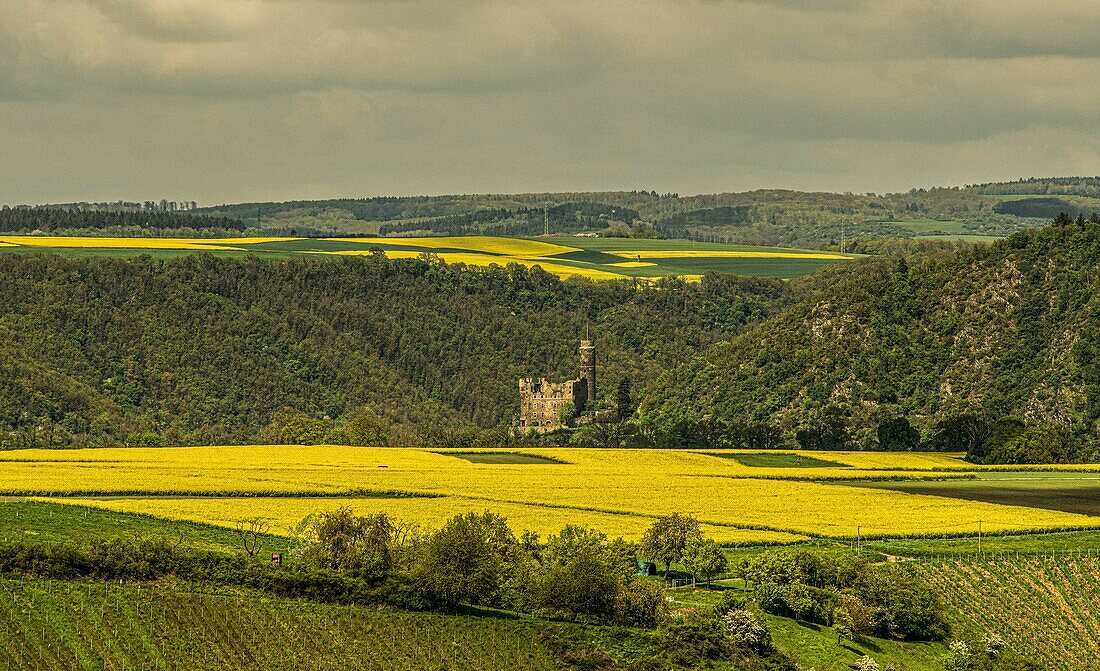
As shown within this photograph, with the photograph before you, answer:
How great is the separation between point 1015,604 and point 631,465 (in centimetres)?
5017

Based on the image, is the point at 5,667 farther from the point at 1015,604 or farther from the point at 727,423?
the point at 727,423

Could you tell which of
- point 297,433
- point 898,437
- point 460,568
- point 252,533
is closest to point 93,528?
point 252,533

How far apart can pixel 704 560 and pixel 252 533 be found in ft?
80.8

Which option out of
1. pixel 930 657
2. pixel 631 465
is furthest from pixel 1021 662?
pixel 631 465

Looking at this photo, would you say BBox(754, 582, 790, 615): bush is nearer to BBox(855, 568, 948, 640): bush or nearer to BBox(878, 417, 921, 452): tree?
BBox(855, 568, 948, 640): bush

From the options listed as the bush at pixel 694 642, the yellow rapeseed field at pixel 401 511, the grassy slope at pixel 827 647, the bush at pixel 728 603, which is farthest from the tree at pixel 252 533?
the bush at pixel 728 603

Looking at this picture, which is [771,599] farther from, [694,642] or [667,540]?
[667,540]

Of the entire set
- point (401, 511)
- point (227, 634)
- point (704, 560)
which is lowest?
point (401, 511)

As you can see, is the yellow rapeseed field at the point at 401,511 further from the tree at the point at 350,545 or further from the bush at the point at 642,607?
the bush at the point at 642,607

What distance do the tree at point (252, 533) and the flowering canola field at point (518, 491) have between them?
4.36ft

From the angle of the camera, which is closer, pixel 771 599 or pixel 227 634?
pixel 227 634

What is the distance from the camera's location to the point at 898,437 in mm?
175000

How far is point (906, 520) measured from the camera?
396 feet

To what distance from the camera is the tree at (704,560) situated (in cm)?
10106
